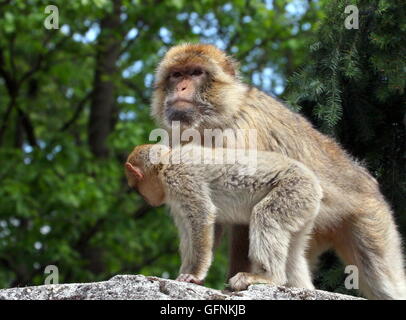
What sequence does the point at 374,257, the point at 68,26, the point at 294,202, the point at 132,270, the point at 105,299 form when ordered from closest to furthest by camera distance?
the point at 105,299
the point at 294,202
the point at 374,257
the point at 68,26
the point at 132,270

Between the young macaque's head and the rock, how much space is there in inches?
51.6

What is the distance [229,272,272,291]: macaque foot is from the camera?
477 cm

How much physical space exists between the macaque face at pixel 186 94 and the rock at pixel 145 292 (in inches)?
68.9

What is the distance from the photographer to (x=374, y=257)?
5535 millimetres

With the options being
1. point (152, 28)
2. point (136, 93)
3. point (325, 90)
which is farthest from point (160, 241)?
point (325, 90)

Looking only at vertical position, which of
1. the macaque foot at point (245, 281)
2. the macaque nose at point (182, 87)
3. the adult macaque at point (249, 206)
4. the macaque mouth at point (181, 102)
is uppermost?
the macaque nose at point (182, 87)

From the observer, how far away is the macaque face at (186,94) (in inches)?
227

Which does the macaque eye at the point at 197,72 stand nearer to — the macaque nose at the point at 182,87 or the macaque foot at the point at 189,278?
the macaque nose at the point at 182,87

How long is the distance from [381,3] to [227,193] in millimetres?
2410

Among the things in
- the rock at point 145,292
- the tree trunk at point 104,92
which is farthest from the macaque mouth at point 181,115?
the tree trunk at point 104,92

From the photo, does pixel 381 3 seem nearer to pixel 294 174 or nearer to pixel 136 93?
pixel 294 174

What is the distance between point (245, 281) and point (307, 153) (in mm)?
1324

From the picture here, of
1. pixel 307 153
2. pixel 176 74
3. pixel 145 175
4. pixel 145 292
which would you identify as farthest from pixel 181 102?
pixel 145 292

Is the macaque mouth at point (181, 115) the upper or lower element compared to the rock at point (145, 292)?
upper
